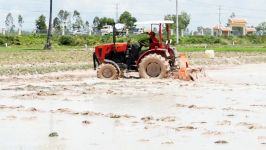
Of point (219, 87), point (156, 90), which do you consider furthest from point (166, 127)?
point (219, 87)

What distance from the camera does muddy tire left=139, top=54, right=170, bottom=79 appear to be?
2509cm

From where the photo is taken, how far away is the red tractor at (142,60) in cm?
2525

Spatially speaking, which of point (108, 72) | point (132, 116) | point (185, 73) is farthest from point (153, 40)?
point (132, 116)

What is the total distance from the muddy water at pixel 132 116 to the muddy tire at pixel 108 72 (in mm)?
1733

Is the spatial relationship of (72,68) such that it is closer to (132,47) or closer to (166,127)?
(132,47)

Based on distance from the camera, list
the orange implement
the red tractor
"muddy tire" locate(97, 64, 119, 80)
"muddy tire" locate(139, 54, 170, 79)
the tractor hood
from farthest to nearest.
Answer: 1. the tractor hood
2. "muddy tire" locate(97, 64, 119, 80)
3. the orange implement
4. the red tractor
5. "muddy tire" locate(139, 54, 170, 79)

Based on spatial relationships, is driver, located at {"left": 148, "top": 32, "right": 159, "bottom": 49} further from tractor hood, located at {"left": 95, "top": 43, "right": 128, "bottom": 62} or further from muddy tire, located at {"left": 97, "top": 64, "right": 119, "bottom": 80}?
muddy tire, located at {"left": 97, "top": 64, "right": 119, "bottom": 80}

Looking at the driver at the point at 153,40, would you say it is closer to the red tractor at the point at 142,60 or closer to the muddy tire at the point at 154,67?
the red tractor at the point at 142,60

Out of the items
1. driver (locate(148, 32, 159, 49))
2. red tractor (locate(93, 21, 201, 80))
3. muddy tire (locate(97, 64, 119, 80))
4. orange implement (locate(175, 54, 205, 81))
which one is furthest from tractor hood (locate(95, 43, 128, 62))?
orange implement (locate(175, 54, 205, 81))

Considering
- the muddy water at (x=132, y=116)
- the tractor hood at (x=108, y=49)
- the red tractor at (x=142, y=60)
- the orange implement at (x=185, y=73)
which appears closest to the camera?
the muddy water at (x=132, y=116)

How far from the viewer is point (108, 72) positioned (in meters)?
25.7

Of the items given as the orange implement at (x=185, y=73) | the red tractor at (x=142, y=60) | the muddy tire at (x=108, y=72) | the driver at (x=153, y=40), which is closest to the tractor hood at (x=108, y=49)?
the red tractor at (x=142, y=60)

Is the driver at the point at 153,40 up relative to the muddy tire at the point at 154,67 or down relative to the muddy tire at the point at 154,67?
up

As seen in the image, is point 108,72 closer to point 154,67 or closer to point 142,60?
point 142,60
